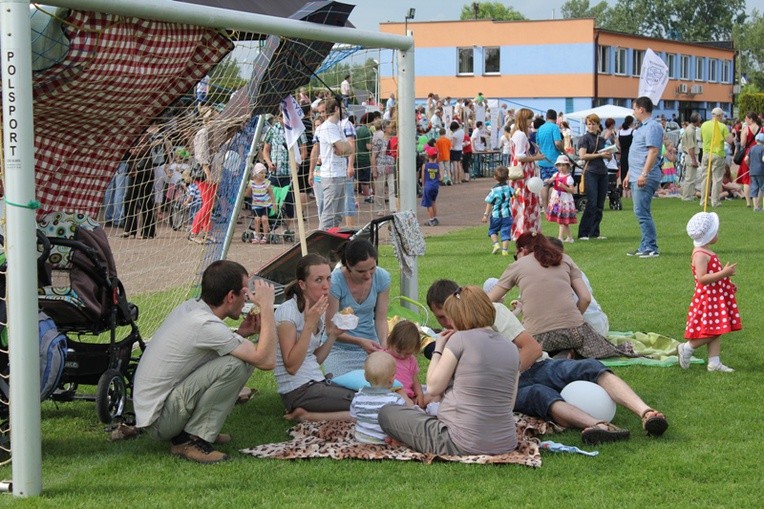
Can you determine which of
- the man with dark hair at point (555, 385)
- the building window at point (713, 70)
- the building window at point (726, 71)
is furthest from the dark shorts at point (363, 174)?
the building window at point (726, 71)

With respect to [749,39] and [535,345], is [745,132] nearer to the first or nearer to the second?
[535,345]

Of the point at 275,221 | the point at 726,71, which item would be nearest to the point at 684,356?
the point at 275,221

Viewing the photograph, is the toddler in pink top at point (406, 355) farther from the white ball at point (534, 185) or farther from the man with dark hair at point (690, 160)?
the man with dark hair at point (690, 160)

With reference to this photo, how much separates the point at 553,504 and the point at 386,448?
1196 millimetres

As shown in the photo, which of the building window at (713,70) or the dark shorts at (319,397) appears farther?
the building window at (713,70)

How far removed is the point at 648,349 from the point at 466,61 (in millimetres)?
48230

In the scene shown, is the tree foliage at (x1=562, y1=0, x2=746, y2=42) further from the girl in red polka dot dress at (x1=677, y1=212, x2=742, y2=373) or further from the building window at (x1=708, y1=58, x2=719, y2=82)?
the girl in red polka dot dress at (x1=677, y1=212, x2=742, y2=373)

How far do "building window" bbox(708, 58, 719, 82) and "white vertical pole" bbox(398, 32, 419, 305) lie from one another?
66.5m

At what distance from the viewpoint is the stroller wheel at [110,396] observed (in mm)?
5839

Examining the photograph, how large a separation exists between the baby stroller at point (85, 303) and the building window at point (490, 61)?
49737mm

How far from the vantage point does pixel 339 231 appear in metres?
10.1

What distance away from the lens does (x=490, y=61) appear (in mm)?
54844

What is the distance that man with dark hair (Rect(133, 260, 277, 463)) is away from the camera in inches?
222

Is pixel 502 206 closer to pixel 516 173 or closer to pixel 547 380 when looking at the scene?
pixel 516 173
